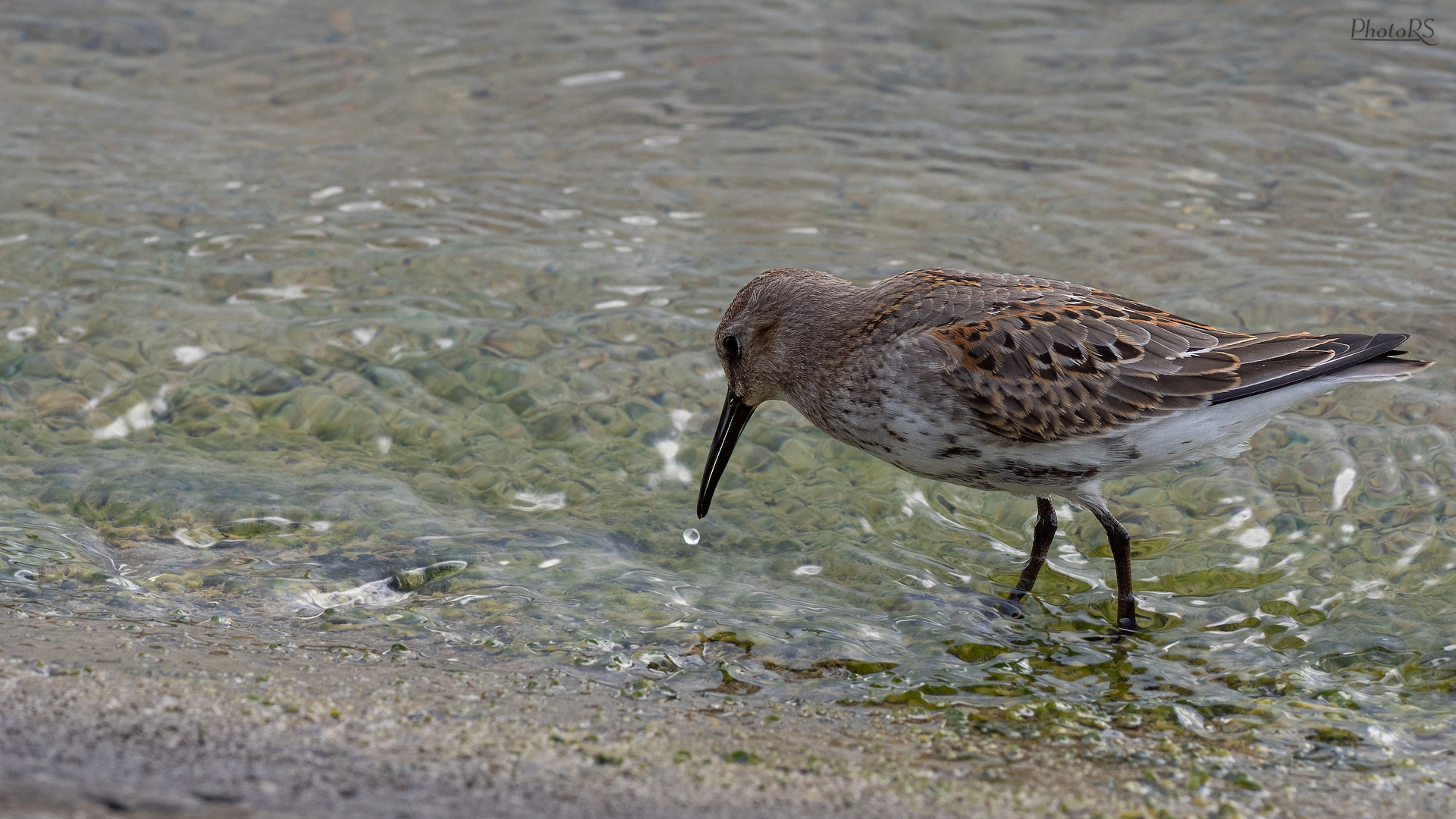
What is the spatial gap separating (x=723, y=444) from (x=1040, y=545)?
1550mm

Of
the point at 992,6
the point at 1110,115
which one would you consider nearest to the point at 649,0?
the point at 992,6

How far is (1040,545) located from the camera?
5844 millimetres

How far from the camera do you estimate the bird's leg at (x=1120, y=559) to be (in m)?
5.42

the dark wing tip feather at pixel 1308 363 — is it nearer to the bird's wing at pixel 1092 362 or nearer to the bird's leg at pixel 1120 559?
the bird's wing at pixel 1092 362

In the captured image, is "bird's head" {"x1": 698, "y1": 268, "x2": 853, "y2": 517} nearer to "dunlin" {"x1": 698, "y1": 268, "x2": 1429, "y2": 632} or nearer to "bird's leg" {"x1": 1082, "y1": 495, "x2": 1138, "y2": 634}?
"dunlin" {"x1": 698, "y1": 268, "x2": 1429, "y2": 632}

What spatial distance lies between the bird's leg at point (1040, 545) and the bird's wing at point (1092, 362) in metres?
0.73

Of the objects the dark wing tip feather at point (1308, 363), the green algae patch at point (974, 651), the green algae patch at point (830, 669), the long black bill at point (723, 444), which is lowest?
the green algae patch at point (974, 651)

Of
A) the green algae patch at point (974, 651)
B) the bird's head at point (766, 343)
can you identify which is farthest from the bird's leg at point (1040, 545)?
the bird's head at point (766, 343)

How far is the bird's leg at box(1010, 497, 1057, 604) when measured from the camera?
575 centimetres

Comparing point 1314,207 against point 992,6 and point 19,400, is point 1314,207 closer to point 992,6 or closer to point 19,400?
point 992,6

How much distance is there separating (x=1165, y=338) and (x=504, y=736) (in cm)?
327

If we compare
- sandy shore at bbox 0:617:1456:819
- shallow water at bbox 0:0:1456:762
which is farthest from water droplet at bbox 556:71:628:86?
sandy shore at bbox 0:617:1456:819

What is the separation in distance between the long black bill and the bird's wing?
1112mm

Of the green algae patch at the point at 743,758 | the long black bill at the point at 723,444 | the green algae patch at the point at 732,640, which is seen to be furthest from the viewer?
the long black bill at the point at 723,444
